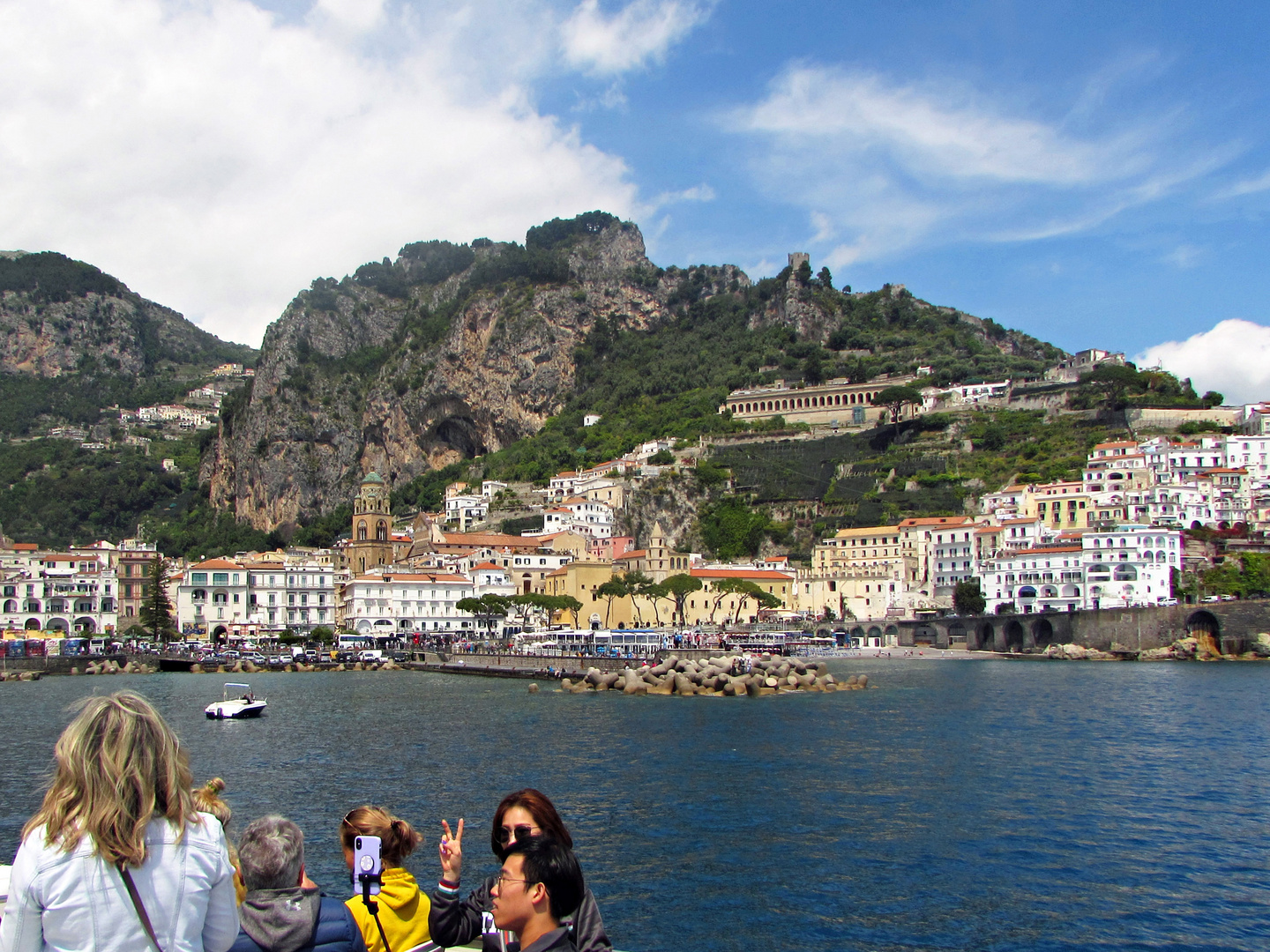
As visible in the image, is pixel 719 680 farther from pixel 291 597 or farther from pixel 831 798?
pixel 291 597

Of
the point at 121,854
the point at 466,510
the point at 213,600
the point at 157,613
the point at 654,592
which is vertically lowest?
the point at 157,613

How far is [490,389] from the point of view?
120188 millimetres

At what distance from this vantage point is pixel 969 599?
71.5m

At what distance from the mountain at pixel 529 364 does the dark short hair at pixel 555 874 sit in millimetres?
101685

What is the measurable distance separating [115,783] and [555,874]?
5.52ft

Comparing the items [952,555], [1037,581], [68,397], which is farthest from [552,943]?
[68,397]

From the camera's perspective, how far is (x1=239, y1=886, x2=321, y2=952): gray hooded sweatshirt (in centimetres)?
499

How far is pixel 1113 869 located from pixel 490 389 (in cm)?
10748

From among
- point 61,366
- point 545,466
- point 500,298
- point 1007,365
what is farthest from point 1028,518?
point 61,366

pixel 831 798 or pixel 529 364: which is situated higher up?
pixel 529 364

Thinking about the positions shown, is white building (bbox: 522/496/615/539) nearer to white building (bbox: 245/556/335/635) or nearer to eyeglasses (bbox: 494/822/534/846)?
white building (bbox: 245/556/335/635)

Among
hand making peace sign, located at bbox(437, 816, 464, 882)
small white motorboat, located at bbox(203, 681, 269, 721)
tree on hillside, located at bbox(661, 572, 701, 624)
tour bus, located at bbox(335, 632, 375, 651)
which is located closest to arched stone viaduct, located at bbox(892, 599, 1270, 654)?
tree on hillside, located at bbox(661, 572, 701, 624)

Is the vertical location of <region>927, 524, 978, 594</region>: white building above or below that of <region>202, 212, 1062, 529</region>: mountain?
below

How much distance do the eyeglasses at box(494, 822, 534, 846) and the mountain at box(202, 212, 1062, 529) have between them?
101 metres
